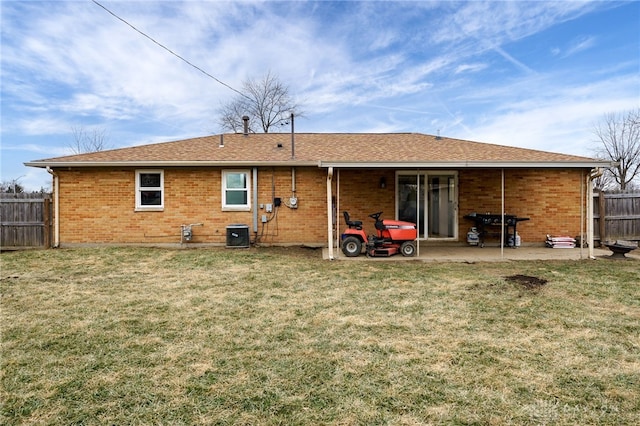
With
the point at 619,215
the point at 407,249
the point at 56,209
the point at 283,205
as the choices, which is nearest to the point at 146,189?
the point at 56,209

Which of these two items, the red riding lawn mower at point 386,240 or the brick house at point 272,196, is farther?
the brick house at point 272,196

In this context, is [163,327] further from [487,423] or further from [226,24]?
[226,24]

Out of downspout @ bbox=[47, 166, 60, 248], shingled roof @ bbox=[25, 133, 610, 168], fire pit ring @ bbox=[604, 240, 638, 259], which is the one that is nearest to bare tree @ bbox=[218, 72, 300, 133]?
shingled roof @ bbox=[25, 133, 610, 168]

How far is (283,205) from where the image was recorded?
10312 mm

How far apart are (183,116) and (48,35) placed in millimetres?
11100

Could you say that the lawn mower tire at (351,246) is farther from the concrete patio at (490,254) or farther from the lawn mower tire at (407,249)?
the lawn mower tire at (407,249)

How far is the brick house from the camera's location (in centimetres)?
Result: 1012

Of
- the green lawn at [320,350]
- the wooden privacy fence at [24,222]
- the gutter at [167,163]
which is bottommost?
the green lawn at [320,350]

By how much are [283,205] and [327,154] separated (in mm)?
2124

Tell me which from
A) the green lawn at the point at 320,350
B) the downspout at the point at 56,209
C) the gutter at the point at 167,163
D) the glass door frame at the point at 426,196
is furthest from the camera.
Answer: the glass door frame at the point at 426,196

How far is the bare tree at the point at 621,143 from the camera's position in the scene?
22.4 m

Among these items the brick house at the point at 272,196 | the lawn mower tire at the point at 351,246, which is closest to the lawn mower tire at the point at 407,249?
the lawn mower tire at the point at 351,246

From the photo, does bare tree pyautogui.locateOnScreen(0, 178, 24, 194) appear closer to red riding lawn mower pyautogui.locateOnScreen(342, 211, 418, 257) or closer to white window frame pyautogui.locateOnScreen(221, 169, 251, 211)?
white window frame pyautogui.locateOnScreen(221, 169, 251, 211)

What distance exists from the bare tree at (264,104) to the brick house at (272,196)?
50.8ft
